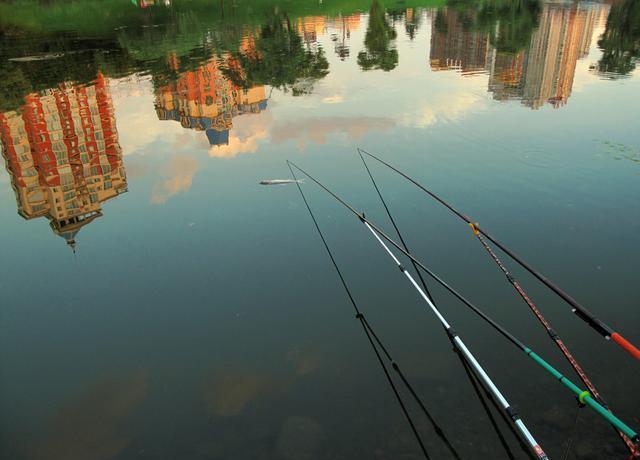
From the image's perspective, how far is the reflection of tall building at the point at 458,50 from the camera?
4456 cm

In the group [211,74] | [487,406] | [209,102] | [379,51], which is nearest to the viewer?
[487,406]

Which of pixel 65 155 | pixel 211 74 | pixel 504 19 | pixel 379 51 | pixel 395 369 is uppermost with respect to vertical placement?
pixel 504 19

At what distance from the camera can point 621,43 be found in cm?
5334

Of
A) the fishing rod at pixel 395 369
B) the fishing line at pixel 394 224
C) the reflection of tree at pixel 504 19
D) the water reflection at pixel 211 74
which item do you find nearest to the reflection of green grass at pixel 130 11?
the water reflection at pixel 211 74

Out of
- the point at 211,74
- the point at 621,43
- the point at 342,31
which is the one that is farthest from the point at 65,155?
the point at 342,31

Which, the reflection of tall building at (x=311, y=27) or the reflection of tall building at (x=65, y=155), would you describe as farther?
the reflection of tall building at (x=311, y=27)

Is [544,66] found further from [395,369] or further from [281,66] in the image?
[395,369]

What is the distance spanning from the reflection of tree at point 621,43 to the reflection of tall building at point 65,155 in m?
41.5

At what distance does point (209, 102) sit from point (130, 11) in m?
81.9

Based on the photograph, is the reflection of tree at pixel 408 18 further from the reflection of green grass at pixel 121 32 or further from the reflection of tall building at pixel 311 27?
the reflection of tall building at pixel 311 27

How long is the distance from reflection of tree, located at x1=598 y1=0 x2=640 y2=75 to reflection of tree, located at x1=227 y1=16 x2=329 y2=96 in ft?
87.9

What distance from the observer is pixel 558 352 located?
425 inches

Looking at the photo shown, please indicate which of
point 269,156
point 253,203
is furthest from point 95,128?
point 253,203

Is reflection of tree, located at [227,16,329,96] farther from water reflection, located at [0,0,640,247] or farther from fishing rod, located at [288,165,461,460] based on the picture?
fishing rod, located at [288,165,461,460]
